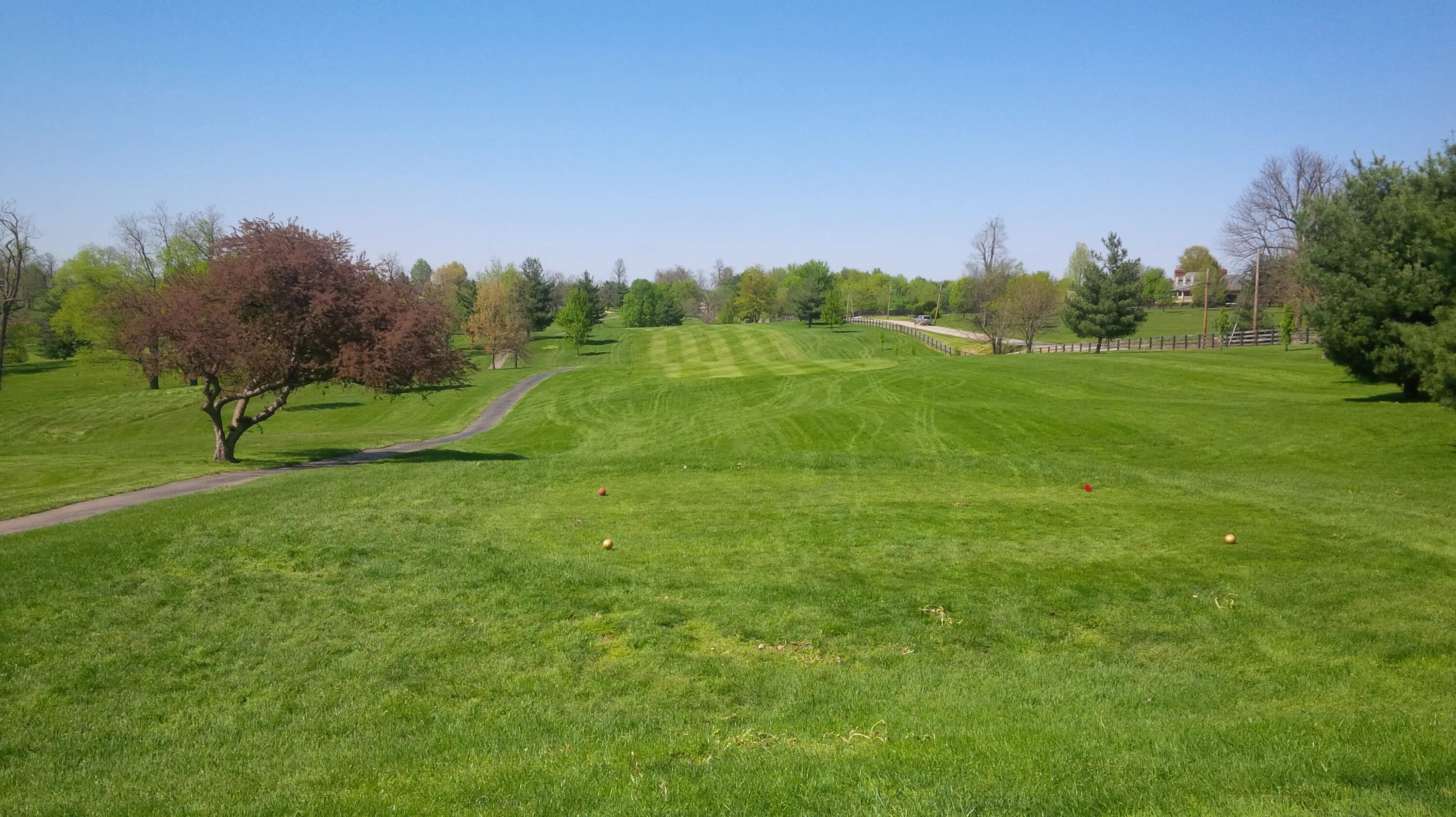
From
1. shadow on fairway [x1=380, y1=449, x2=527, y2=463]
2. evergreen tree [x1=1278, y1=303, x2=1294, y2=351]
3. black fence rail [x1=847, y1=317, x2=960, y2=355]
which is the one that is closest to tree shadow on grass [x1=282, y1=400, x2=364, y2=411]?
shadow on fairway [x1=380, y1=449, x2=527, y2=463]

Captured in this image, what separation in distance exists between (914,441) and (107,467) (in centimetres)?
2794

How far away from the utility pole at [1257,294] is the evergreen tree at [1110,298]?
1012 centimetres

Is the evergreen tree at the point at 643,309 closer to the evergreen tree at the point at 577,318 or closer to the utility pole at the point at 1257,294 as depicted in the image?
the evergreen tree at the point at 577,318

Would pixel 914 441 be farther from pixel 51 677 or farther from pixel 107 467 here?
pixel 51 677

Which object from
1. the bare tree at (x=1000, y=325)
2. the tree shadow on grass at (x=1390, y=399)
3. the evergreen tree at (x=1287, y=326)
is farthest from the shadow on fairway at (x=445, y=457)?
the evergreen tree at (x=1287, y=326)

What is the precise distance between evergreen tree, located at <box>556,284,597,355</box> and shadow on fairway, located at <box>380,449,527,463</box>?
58.5 m

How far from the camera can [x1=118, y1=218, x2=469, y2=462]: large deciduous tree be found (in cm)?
2366

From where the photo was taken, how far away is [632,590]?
36.0 feet

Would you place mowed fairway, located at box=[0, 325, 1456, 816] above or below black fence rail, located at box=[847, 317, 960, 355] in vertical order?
below

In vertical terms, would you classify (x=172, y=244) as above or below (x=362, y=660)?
above

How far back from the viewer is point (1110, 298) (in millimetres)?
65688

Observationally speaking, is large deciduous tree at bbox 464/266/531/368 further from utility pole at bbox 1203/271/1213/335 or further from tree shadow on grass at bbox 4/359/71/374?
utility pole at bbox 1203/271/1213/335

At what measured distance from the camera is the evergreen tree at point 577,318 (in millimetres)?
90062

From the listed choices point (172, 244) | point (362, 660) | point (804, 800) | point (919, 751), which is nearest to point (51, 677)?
point (362, 660)
